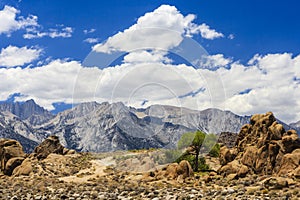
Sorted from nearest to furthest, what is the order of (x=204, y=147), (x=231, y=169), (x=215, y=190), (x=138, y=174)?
1. (x=215, y=190)
2. (x=231, y=169)
3. (x=138, y=174)
4. (x=204, y=147)

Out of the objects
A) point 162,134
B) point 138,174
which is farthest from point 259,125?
point 138,174

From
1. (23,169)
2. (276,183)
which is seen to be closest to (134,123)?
(23,169)

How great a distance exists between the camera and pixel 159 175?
51.2 m

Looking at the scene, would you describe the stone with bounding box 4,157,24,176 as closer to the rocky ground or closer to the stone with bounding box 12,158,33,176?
the rocky ground

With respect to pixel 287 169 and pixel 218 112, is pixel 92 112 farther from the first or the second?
pixel 287 169

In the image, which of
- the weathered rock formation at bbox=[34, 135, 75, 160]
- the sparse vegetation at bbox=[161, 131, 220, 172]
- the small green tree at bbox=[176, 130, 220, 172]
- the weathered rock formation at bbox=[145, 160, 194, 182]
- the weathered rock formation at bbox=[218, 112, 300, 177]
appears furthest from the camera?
the weathered rock formation at bbox=[34, 135, 75, 160]

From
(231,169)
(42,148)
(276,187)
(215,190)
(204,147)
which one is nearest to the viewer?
(276,187)

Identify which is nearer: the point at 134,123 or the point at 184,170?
the point at 184,170

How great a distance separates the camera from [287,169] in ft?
155

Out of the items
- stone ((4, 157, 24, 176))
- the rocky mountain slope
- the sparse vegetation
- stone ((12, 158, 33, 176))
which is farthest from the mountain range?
stone ((4, 157, 24, 176))

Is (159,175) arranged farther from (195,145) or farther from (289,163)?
(195,145)

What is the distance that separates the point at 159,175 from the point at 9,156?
31940mm

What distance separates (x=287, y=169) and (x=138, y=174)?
813 inches

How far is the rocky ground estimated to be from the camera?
3966 centimetres
